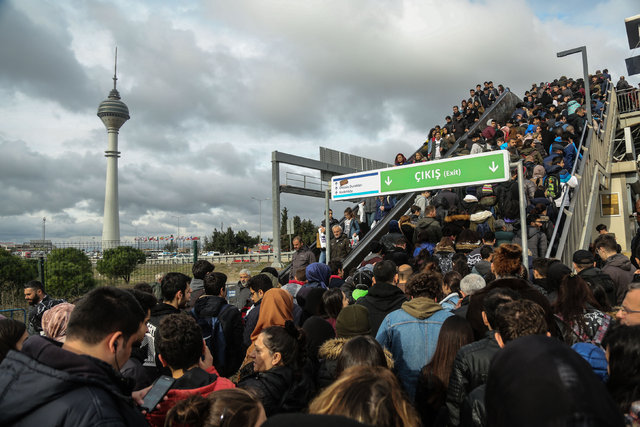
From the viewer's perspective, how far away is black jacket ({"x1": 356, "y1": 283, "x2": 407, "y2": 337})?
4152 mm

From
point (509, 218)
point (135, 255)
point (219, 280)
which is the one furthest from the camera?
point (135, 255)

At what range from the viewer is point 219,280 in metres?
4.77

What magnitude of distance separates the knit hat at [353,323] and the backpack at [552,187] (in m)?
7.67

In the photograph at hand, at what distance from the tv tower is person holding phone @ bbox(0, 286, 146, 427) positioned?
114670mm

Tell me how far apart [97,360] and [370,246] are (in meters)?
9.28

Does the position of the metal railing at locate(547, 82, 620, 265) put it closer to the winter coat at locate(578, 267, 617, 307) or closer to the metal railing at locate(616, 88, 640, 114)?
the winter coat at locate(578, 267, 617, 307)

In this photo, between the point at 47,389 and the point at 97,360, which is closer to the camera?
the point at 47,389

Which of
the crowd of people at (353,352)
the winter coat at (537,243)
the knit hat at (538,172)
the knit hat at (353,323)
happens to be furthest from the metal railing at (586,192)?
the knit hat at (353,323)

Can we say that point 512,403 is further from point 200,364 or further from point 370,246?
point 370,246

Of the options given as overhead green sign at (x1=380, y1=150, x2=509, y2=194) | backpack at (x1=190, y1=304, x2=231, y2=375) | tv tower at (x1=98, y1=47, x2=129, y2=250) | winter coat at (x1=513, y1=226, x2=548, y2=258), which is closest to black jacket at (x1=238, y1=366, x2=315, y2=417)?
backpack at (x1=190, y1=304, x2=231, y2=375)

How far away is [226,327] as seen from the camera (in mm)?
4406

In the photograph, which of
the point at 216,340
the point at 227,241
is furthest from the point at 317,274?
the point at 227,241

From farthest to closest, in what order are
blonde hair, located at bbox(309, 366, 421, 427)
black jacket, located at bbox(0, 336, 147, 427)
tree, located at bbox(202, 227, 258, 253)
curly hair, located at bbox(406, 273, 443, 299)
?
tree, located at bbox(202, 227, 258, 253)
curly hair, located at bbox(406, 273, 443, 299)
black jacket, located at bbox(0, 336, 147, 427)
blonde hair, located at bbox(309, 366, 421, 427)

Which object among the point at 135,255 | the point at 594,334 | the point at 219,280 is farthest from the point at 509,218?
the point at 135,255
